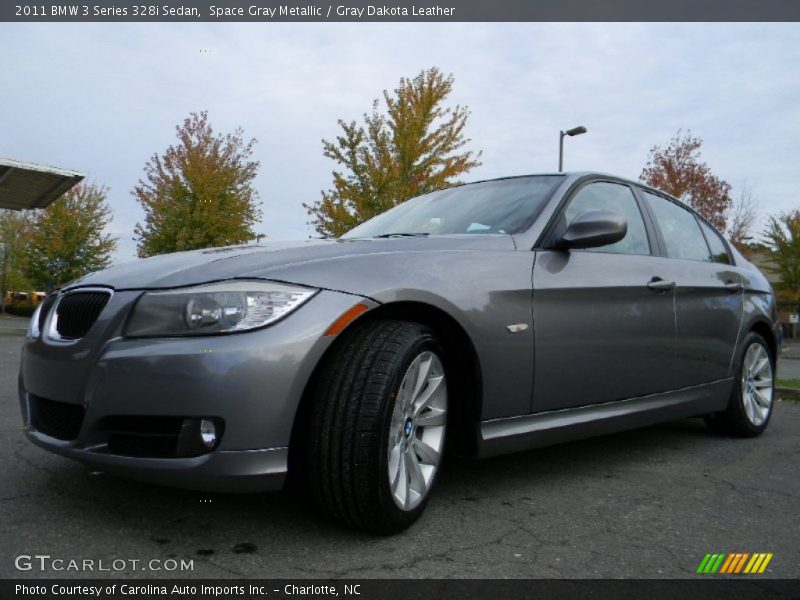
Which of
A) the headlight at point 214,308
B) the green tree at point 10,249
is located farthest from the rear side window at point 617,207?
Result: the green tree at point 10,249

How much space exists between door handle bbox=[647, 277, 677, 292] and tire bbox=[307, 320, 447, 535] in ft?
5.27

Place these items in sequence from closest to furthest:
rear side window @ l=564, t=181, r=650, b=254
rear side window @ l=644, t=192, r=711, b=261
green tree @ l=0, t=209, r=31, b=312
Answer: rear side window @ l=564, t=181, r=650, b=254 → rear side window @ l=644, t=192, r=711, b=261 → green tree @ l=0, t=209, r=31, b=312

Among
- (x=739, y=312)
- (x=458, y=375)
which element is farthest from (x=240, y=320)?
(x=739, y=312)

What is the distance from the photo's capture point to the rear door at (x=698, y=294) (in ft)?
12.4

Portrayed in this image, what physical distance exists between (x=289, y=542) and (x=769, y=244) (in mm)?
38096

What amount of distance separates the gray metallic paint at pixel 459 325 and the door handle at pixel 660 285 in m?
0.03

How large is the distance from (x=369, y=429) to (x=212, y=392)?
50 centimetres

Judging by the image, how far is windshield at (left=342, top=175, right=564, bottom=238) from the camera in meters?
3.22

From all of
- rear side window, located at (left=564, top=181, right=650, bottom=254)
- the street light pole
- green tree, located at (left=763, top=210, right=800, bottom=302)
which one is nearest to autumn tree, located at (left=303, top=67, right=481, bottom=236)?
the street light pole

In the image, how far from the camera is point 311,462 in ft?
7.29

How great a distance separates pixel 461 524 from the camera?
2539mm

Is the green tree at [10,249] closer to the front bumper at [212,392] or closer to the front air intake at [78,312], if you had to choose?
the front air intake at [78,312]

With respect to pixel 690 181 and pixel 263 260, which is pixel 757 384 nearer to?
pixel 263 260

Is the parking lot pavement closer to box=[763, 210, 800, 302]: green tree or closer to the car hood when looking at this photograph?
the car hood
